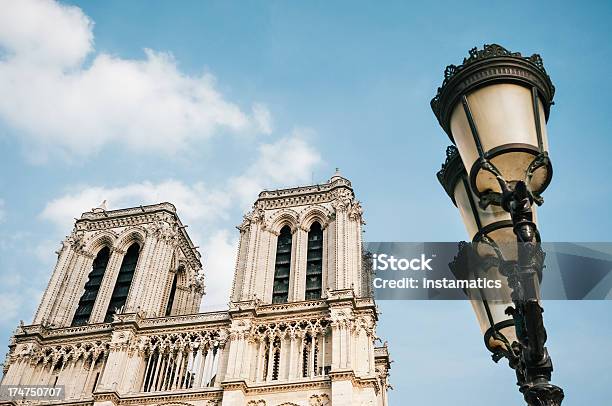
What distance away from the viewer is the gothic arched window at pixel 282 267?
1352 inches

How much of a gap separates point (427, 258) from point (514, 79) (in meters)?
3.07

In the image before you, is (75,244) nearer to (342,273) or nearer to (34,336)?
(34,336)

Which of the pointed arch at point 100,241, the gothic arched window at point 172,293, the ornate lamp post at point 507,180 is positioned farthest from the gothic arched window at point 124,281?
the ornate lamp post at point 507,180

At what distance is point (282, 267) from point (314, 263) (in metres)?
1.92

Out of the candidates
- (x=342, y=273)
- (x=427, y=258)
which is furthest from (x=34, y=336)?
(x=427, y=258)

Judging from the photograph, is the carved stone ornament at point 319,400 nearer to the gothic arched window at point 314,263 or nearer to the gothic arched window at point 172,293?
the gothic arched window at point 314,263

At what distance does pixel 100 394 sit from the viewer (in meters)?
30.6

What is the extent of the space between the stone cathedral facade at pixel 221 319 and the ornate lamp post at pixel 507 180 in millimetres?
24235

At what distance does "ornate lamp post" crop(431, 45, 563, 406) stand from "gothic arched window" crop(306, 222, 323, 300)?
29.1 metres

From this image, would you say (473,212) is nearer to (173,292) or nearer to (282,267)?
(282,267)

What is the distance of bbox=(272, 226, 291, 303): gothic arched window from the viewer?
34344 mm

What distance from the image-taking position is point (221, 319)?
110 feet

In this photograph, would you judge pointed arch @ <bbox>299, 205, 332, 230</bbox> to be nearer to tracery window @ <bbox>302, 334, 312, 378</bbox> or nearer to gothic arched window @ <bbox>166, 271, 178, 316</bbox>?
tracery window @ <bbox>302, 334, 312, 378</bbox>

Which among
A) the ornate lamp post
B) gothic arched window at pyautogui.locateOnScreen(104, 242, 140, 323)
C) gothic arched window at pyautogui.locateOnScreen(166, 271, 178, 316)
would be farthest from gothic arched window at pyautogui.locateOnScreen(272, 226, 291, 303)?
the ornate lamp post
